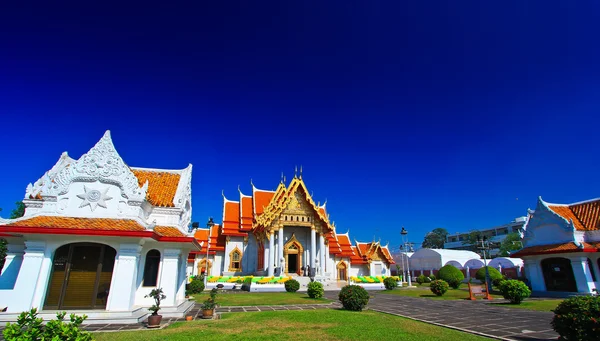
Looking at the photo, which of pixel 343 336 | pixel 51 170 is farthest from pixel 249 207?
pixel 343 336

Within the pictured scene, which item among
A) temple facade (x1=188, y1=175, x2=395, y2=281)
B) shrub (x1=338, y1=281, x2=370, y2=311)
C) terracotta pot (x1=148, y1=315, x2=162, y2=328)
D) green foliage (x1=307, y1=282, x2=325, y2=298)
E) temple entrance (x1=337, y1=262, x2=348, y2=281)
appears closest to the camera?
terracotta pot (x1=148, y1=315, x2=162, y2=328)

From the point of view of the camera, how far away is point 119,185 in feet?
37.0

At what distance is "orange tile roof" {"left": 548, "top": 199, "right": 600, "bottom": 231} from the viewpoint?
66.4 feet

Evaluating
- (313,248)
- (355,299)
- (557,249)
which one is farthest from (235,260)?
(557,249)

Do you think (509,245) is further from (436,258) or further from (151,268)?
(151,268)

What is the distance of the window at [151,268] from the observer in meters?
11.9

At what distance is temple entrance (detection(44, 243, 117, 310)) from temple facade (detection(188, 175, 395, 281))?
14.7 meters

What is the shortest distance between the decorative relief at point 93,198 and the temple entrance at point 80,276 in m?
1.39

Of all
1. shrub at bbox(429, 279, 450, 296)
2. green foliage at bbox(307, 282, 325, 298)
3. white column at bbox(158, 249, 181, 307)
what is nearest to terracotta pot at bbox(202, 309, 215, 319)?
white column at bbox(158, 249, 181, 307)

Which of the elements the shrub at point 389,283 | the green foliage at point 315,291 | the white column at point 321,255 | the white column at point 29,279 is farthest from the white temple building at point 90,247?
the shrub at point 389,283

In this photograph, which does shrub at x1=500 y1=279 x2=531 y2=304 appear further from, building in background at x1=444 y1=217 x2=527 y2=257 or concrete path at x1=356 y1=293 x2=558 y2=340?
building in background at x1=444 y1=217 x2=527 y2=257

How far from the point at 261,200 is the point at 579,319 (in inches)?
1038

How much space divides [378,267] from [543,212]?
58.2 ft

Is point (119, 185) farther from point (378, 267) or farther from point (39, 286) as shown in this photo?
point (378, 267)
